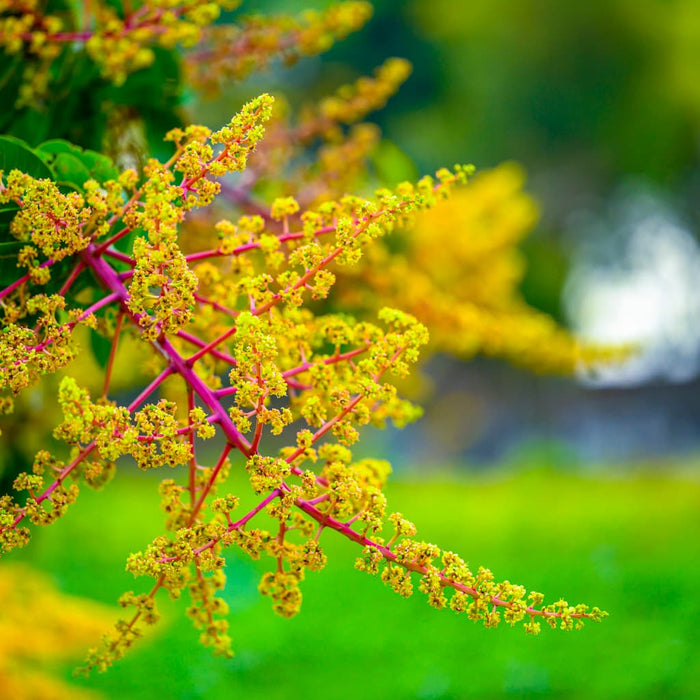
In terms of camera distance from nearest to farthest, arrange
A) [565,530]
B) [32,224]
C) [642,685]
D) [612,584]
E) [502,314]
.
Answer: [32,224], [502,314], [642,685], [612,584], [565,530]

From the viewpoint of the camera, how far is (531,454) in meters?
7.63

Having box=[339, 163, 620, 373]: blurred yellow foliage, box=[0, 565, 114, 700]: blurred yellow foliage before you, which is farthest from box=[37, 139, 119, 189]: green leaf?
box=[0, 565, 114, 700]: blurred yellow foliage

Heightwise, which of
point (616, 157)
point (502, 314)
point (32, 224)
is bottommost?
point (32, 224)

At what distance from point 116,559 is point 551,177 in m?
9.22

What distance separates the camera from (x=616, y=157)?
11766 mm

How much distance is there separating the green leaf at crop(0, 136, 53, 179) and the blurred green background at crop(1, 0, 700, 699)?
3.60ft

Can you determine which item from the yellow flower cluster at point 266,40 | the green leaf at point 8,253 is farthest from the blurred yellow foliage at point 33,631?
the yellow flower cluster at point 266,40

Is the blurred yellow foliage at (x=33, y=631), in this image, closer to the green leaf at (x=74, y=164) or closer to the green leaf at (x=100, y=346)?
the green leaf at (x=100, y=346)

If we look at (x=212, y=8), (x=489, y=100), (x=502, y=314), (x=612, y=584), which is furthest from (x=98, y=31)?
(x=489, y=100)

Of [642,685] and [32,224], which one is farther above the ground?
[642,685]

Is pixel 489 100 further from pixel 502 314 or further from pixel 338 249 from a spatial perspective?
pixel 338 249

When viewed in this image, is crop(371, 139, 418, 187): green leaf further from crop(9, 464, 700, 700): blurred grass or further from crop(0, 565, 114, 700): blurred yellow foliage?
crop(9, 464, 700, 700): blurred grass

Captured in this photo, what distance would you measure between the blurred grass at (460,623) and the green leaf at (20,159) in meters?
1.26

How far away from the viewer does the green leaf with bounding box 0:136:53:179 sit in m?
0.81
